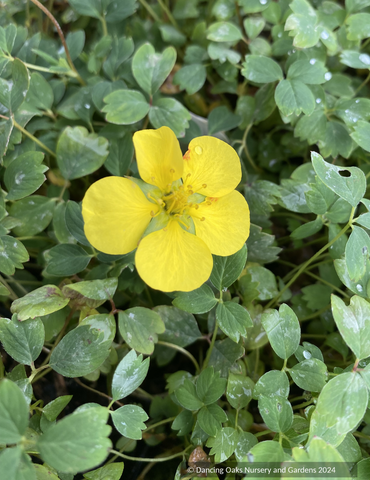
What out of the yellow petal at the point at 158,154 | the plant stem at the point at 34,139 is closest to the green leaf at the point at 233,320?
the yellow petal at the point at 158,154

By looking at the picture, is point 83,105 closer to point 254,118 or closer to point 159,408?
point 254,118

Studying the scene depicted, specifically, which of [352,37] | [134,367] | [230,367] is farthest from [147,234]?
[352,37]

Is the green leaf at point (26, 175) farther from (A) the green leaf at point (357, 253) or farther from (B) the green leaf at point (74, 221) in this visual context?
(A) the green leaf at point (357, 253)

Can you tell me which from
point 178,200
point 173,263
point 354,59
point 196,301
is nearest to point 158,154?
point 178,200

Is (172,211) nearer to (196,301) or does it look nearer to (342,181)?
(196,301)

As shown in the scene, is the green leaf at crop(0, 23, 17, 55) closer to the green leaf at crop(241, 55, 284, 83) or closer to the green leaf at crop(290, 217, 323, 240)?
the green leaf at crop(241, 55, 284, 83)
